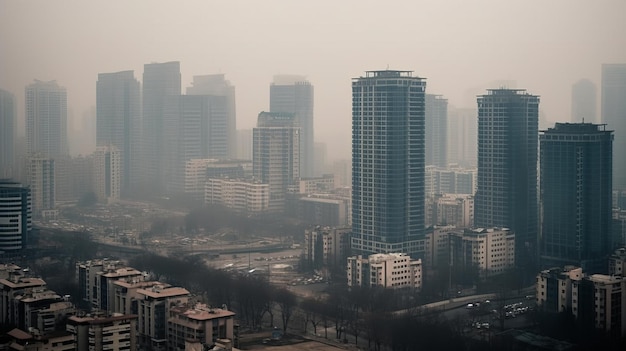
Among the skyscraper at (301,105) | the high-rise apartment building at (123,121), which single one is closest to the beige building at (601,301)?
the skyscraper at (301,105)

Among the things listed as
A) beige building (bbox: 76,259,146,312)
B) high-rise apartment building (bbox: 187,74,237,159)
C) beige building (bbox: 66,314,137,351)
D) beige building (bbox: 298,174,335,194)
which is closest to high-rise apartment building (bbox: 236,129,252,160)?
high-rise apartment building (bbox: 187,74,237,159)

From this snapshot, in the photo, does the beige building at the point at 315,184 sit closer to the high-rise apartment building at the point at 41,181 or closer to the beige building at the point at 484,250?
the high-rise apartment building at the point at 41,181

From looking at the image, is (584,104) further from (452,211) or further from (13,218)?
(13,218)

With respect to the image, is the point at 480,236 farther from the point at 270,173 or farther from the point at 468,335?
the point at 270,173

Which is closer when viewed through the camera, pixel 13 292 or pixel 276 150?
pixel 13 292

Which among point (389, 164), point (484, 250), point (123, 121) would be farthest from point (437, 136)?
point (484, 250)

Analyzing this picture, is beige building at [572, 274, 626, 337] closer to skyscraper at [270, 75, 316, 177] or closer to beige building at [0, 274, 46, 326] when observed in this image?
beige building at [0, 274, 46, 326]
